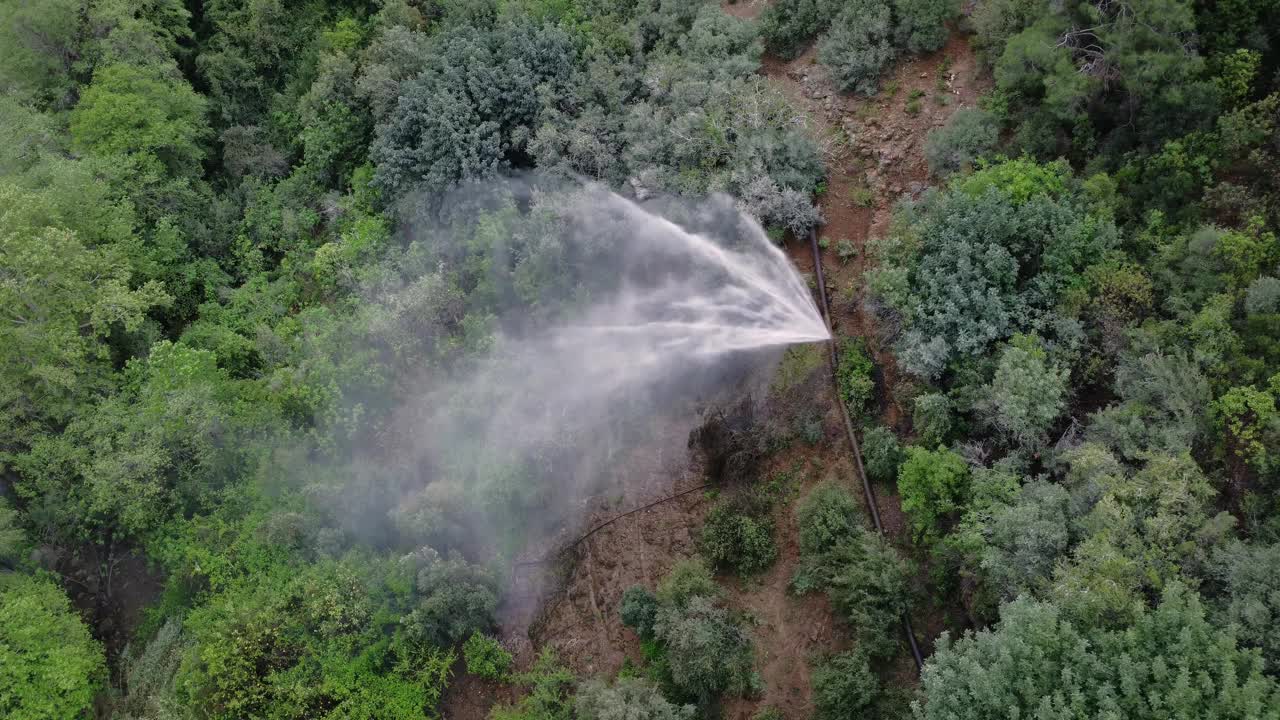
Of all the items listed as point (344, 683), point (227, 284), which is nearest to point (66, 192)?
point (227, 284)

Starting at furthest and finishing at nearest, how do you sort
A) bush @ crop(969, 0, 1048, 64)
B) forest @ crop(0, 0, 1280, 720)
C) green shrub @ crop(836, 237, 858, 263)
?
green shrub @ crop(836, 237, 858, 263), bush @ crop(969, 0, 1048, 64), forest @ crop(0, 0, 1280, 720)

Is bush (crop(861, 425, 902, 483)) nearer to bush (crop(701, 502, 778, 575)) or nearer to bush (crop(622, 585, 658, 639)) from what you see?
bush (crop(701, 502, 778, 575))

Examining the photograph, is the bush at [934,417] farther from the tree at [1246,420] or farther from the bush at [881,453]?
the tree at [1246,420]

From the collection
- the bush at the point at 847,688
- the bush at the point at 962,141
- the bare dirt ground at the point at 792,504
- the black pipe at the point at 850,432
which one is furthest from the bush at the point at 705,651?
the bush at the point at 962,141

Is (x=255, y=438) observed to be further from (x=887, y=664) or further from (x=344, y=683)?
(x=887, y=664)

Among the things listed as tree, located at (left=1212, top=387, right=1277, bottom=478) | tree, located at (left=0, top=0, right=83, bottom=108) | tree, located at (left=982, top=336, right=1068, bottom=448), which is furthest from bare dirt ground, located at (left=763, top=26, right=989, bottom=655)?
tree, located at (left=0, top=0, right=83, bottom=108)

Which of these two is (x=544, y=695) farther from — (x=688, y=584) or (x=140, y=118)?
(x=140, y=118)
